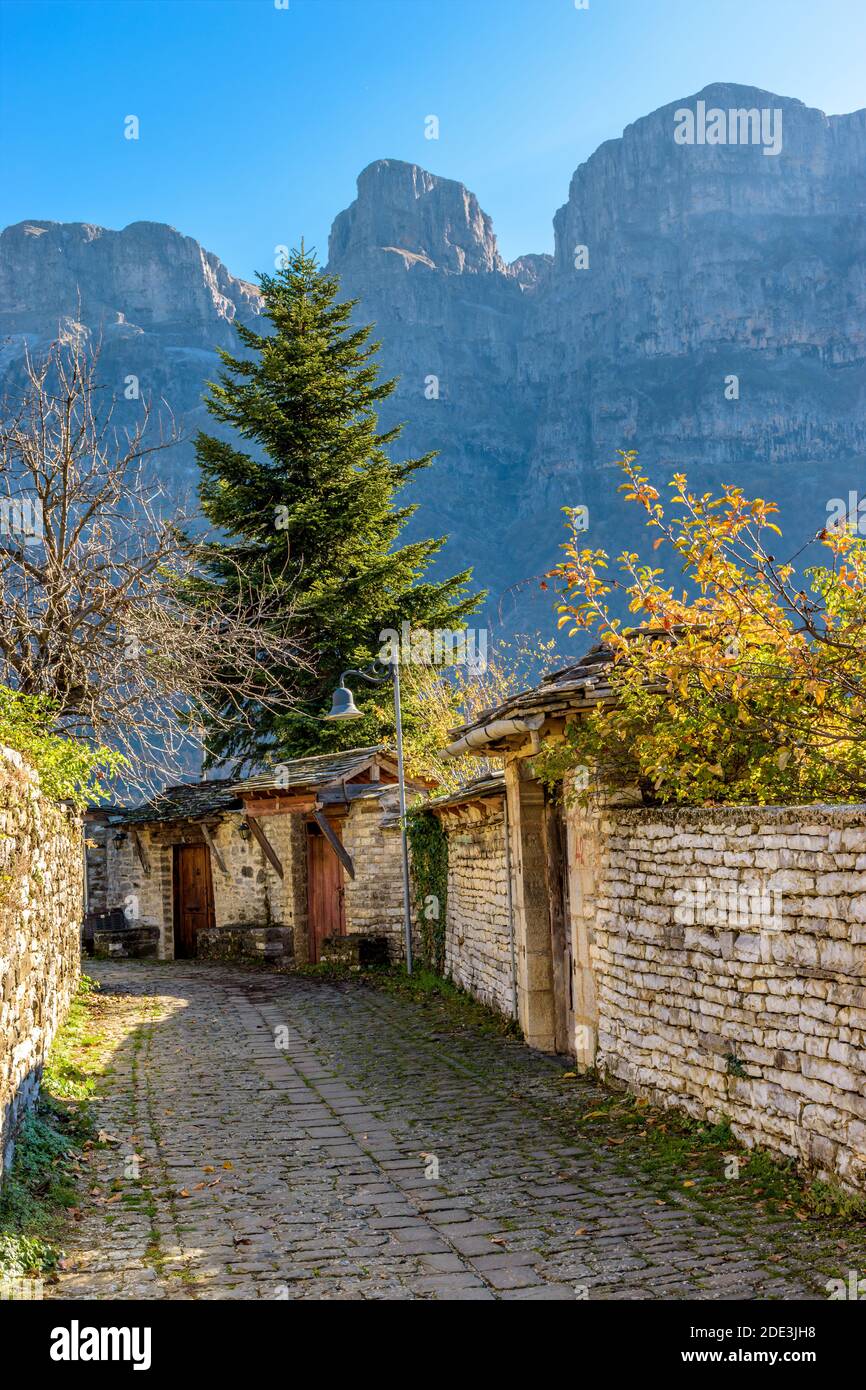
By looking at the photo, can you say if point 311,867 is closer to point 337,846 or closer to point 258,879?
point 258,879

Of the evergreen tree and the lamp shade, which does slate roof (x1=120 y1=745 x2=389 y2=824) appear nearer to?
the evergreen tree

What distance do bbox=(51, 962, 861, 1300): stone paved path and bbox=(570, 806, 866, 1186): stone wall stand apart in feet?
1.95

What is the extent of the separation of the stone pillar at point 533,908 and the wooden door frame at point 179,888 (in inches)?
517

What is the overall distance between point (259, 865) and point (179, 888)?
12.8ft

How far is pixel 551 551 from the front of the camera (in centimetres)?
9344

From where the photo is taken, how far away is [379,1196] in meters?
5.70

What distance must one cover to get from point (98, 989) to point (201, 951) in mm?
6002

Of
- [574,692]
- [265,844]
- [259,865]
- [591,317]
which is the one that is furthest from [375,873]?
[591,317]

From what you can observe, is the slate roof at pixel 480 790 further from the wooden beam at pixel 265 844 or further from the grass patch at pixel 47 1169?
the wooden beam at pixel 265 844

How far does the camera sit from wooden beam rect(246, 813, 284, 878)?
18469 millimetres

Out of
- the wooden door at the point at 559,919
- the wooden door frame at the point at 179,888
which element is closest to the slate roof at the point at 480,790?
the wooden door at the point at 559,919

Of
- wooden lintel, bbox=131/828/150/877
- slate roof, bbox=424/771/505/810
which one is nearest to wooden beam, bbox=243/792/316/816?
slate roof, bbox=424/771/505/810

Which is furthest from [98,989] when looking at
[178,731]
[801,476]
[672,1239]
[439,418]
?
[439,418]
